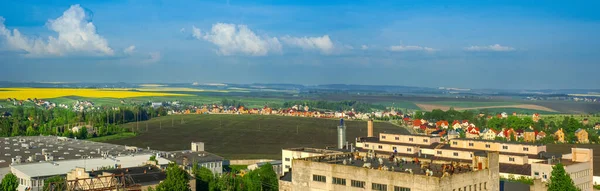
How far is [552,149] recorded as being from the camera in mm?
85938

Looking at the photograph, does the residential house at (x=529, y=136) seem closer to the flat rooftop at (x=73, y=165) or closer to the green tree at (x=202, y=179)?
the flat rooftop at (x=73, y=165)

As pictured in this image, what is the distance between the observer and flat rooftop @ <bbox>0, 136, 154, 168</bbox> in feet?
211

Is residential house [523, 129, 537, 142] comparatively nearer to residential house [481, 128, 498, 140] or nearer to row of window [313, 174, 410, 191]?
residential house [481, 128, 498, 140]

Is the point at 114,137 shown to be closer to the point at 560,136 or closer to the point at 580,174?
the point at 560,136

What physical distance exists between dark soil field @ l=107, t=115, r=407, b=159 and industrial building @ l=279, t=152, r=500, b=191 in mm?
40684

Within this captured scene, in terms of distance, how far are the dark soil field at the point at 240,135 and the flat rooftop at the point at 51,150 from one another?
1266 cm

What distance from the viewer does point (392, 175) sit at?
1336 inches

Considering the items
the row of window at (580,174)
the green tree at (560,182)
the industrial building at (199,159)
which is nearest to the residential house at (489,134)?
the row of window at (580,174)

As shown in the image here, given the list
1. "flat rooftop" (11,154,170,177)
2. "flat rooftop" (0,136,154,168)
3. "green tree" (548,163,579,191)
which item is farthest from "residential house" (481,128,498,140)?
"green tree" (548,163,579,191)

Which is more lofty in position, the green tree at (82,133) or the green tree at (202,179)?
the green tree at (202,179)

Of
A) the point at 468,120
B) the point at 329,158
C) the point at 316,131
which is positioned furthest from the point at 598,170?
the point at 468,120

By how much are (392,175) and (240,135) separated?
8272 cm

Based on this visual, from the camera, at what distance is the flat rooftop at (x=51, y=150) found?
211 ft

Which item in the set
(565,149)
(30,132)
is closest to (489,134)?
(565,149)
